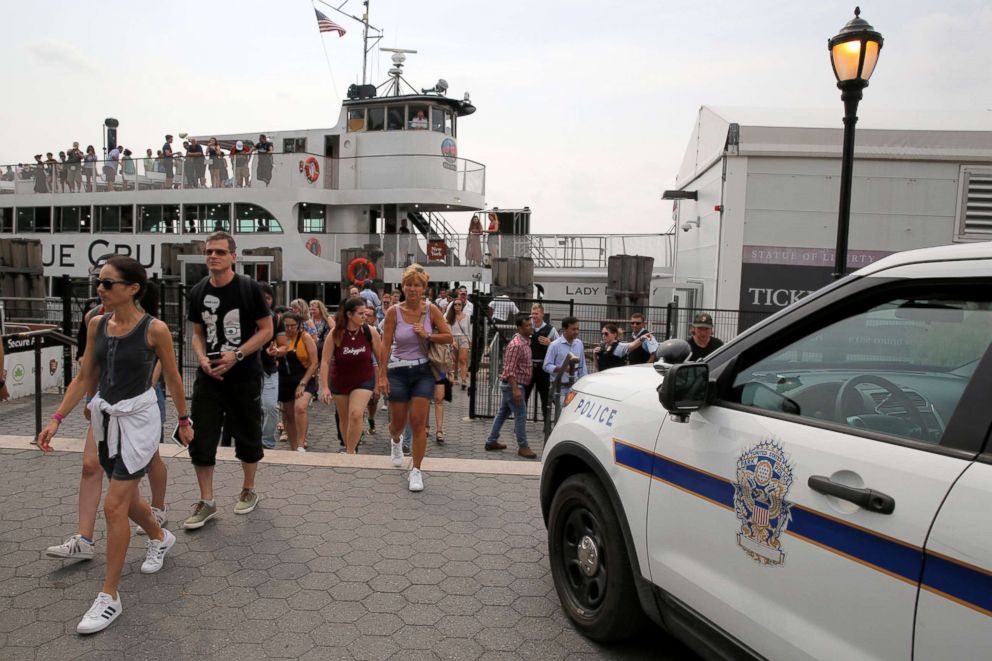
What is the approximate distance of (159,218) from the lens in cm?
2464

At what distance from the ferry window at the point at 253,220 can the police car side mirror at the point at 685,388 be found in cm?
2216

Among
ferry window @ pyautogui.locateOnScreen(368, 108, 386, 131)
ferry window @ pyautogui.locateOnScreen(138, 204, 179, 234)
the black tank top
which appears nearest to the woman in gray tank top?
the black tank top

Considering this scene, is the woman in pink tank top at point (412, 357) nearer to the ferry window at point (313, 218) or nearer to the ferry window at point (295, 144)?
the ferry window at point (313, 218)

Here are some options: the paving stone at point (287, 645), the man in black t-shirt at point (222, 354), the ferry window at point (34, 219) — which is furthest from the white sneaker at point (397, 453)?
the ferry window at point (34, 219)

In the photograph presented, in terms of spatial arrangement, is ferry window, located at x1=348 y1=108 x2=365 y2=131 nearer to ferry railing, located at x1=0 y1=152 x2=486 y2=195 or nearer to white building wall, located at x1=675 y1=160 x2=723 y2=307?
ferry railing, located at x1=0 y1=152 x2=486 y2=195

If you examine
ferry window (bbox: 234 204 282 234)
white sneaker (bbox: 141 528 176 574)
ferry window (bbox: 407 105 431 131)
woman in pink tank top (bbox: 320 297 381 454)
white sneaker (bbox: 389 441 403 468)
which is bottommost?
white sneaker (bbox: 141 528 176 574)

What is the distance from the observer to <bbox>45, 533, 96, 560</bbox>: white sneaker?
12.0ft

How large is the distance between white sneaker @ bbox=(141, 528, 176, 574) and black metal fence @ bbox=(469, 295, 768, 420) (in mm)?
6293

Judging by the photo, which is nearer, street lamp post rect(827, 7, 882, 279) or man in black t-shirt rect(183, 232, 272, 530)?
man in black t-shirt rect(183, 232, 272, 530)

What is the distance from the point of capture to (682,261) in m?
13.9

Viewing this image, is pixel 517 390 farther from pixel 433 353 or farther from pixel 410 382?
pixel 410 382

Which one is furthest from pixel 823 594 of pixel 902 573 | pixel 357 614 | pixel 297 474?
pixel 297 474

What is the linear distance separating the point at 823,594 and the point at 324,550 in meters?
2.93

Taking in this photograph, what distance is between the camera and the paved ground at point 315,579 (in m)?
3.06
